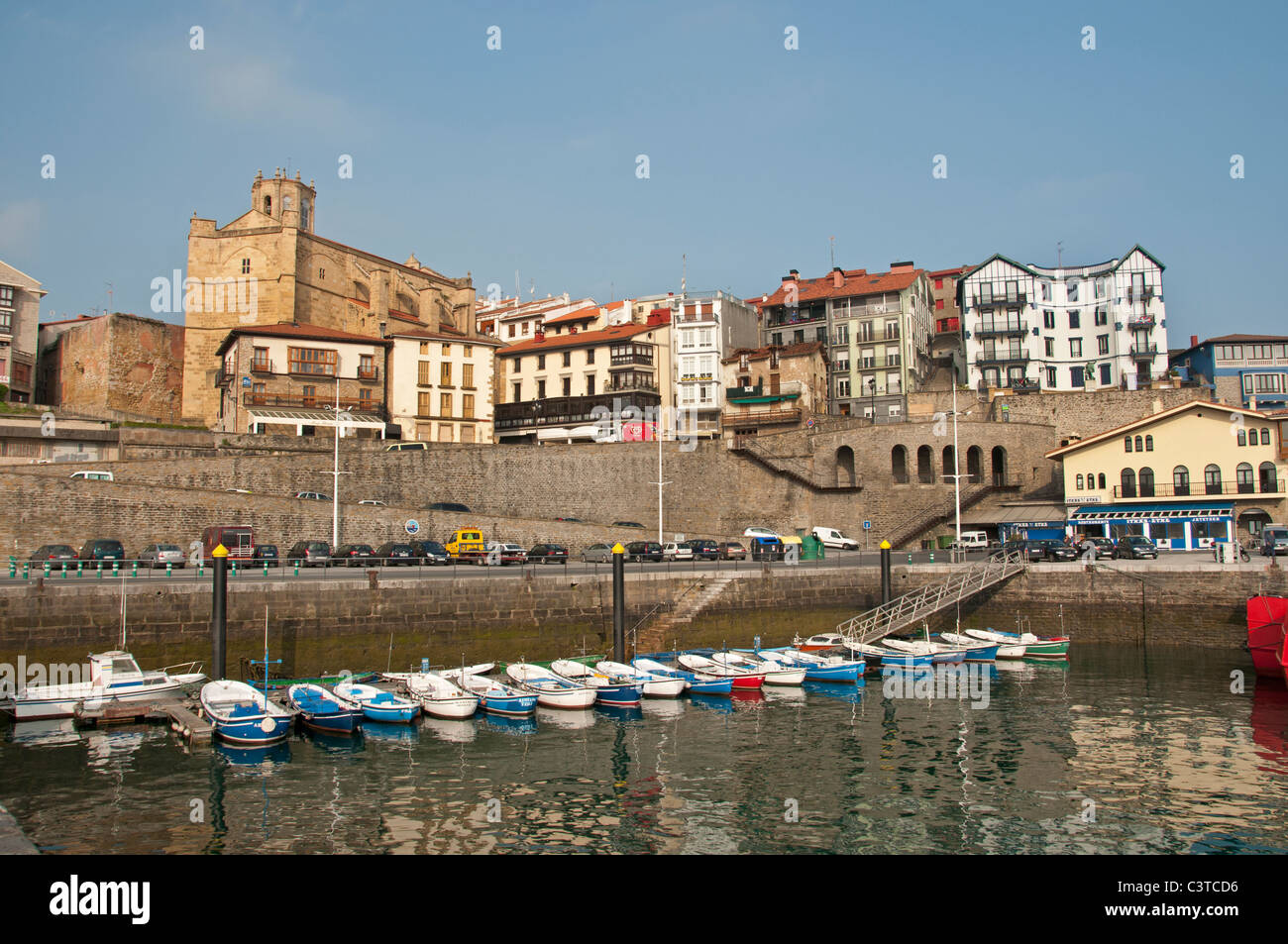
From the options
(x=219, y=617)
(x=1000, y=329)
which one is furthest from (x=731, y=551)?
(x=1000, y=329)

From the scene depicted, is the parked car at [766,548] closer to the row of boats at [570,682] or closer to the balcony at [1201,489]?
the row of boats at [570,682]

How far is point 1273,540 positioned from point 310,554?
4655 cm

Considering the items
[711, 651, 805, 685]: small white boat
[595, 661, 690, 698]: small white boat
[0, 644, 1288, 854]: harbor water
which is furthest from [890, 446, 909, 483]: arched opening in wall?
[595, 661, 690, 698]: small white boat

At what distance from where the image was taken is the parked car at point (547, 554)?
44656mm

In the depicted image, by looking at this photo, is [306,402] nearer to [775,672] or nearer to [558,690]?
[558,690]

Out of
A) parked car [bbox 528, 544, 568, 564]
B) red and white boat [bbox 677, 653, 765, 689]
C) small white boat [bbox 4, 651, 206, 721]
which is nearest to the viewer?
small white boat [bbox 4, 651, 206, 721]

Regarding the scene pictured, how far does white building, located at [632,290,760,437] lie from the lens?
75125mm

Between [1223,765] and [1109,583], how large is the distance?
2029cm

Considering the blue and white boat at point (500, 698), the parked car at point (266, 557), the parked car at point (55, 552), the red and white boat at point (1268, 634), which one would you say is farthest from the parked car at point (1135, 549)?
the parked car at point (55, 552)

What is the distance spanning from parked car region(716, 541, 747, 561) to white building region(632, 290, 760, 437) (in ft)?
79.4

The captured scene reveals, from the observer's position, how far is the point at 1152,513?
5281cm

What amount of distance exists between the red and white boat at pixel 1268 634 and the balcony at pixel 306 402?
54749 mm

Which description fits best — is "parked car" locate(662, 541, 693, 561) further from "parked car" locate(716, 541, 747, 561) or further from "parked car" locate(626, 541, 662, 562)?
"parked car" locate(716, 541, 747, 561)
